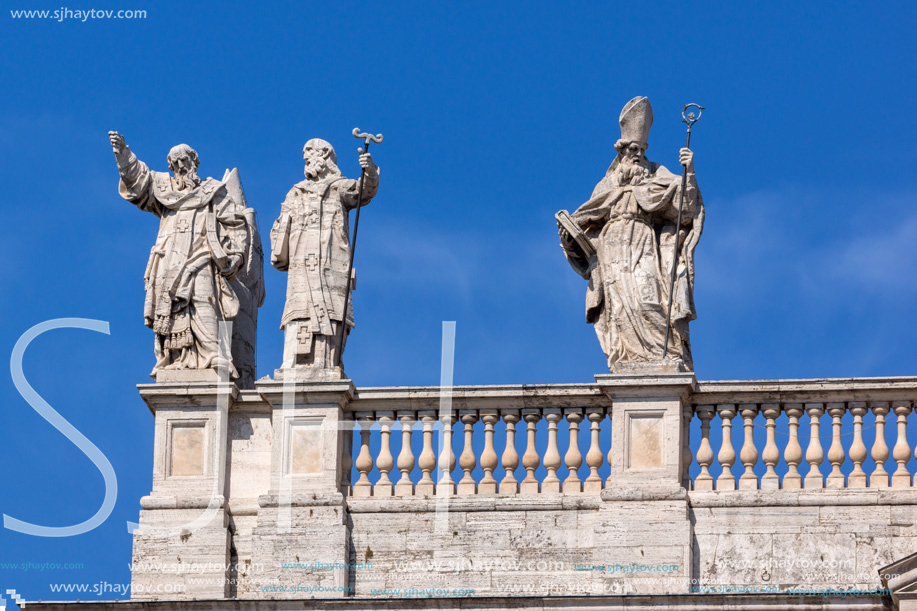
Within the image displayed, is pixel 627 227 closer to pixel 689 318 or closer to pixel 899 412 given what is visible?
pixel 689 318

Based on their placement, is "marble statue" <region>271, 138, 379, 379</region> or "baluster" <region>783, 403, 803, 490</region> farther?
"marble statue" <region>271, 138, 379, 379</region>

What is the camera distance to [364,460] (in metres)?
25.8

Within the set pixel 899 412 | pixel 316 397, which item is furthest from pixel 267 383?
pixel 899 412

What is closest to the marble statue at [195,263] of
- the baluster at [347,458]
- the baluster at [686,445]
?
the baluster at [347,458]

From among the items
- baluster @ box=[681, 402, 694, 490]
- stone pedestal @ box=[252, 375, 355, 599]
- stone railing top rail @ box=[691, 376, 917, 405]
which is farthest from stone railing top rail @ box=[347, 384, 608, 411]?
stone railing top rail @ box=[691, 376, 917, 405]

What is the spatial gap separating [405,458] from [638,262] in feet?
9.96

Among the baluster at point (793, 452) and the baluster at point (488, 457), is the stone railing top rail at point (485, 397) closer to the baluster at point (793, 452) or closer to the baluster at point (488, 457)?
the baluster at point (488, 457)

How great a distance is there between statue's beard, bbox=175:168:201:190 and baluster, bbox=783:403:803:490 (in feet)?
21.7

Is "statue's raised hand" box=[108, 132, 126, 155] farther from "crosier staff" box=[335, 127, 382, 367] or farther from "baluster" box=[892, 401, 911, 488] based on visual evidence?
"baluster" box=[892, 401, 911, 488]

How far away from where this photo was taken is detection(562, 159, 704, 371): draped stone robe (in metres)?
25.5

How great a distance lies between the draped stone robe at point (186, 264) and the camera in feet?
86.1

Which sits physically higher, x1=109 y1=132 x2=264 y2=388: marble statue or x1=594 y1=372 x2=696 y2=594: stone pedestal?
x1=109 y1=132 x2=264 y2=388: marble statue

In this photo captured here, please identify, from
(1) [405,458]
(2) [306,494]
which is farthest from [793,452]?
(2) [306,494]

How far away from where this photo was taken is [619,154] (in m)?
26.5
